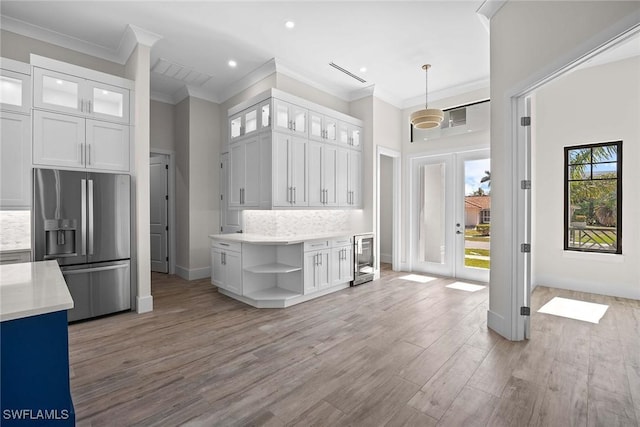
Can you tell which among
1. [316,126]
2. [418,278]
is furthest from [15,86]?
[418,278]

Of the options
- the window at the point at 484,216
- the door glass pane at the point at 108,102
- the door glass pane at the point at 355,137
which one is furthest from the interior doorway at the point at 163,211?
the window at the point at 484,216

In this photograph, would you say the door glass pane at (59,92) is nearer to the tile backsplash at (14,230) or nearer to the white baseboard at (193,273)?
the tile backsplash at (14,230)

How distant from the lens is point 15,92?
→ 131 inches

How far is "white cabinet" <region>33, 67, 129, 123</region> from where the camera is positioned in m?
3.39

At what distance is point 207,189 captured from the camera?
5.93m

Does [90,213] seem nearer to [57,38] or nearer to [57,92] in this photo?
[57,92]

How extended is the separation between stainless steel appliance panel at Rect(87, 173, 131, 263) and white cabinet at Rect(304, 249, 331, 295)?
236 centimetres

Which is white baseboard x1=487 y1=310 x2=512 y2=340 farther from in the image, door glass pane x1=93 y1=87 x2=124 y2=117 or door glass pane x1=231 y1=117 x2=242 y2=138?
door glass pane x1=93 y1=87 x2=124 y2=117

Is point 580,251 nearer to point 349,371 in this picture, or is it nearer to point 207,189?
point 349,371

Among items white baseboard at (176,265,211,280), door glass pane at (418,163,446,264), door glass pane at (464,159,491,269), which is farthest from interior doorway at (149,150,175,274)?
door glass pane at (464,159,491,269)

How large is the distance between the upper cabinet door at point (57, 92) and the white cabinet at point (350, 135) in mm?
3717

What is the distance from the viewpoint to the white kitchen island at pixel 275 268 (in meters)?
4.08

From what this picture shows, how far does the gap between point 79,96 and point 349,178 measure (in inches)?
160

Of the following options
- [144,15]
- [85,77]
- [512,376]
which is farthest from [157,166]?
[512,376]
